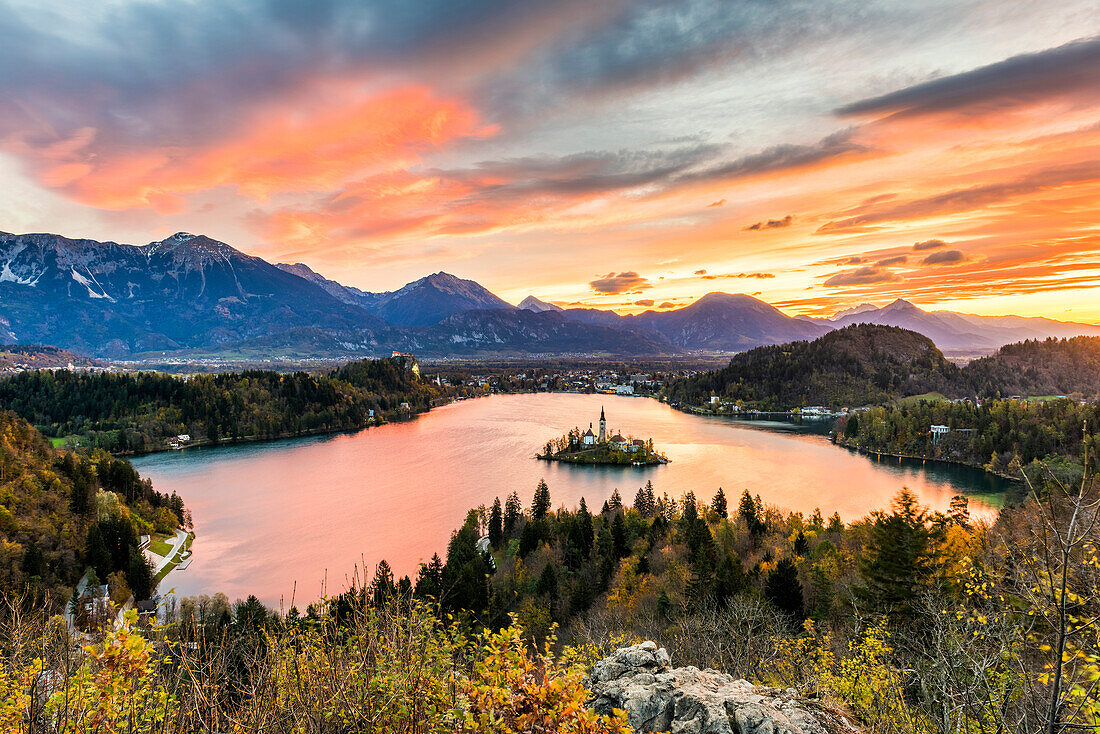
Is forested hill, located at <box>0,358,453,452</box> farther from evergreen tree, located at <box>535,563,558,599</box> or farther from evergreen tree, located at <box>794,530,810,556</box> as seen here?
evergreen tree, located at <box>794,530,810,556</box>

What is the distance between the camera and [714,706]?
421cm

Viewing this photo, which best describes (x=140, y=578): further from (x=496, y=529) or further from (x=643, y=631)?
(x=643, y=631)

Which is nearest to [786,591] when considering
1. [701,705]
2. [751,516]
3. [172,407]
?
[751,516]

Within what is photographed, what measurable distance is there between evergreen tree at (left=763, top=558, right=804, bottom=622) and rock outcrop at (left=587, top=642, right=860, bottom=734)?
454 inches

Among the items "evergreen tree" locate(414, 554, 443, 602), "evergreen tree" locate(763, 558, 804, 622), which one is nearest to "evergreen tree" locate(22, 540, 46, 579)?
"evergreen tree" locate(414, 554, 443, 602)

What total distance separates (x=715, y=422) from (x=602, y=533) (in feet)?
181

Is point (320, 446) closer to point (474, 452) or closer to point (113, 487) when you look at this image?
point (474, 452)

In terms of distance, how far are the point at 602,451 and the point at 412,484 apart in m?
18.9

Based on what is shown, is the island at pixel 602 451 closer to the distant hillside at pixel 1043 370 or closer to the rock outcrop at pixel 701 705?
the rock outcrop at pixel 701 705

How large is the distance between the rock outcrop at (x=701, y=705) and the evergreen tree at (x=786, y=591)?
1154 centimetres

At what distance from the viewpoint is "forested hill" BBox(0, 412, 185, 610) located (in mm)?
18453

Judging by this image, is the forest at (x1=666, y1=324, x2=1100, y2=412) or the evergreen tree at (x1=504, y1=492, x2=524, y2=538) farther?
the forest at (x1=666, y1=324, x2=1100, y2=412)

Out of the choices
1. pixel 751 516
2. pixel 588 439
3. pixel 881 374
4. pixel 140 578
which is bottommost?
pixel 588 439

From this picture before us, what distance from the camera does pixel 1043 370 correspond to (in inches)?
3295
